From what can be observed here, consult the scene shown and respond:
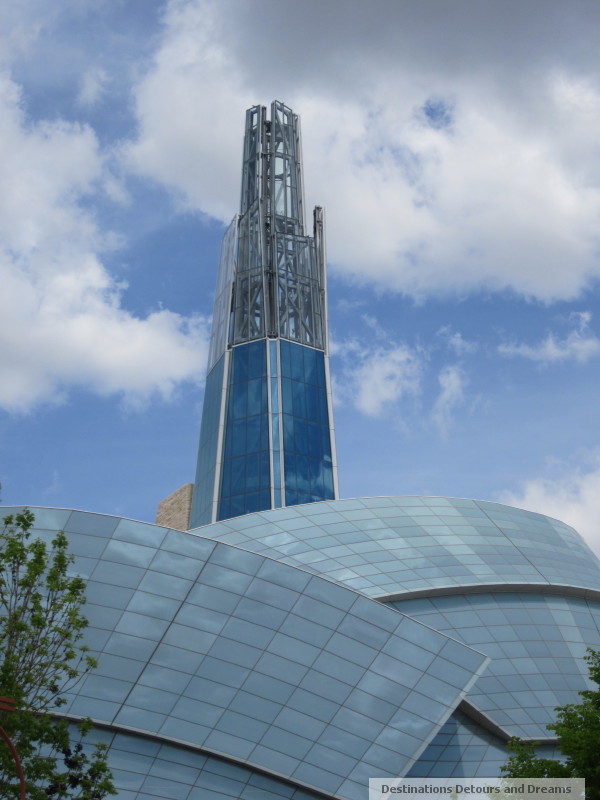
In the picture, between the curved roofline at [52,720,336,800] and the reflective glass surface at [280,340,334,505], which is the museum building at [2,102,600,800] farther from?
the reflective glass surface at [280,340,334,505]

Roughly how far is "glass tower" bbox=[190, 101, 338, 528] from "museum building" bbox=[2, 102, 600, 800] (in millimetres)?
31907

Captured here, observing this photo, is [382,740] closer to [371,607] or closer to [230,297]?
[371,607]

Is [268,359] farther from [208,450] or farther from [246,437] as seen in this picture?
[208,450]

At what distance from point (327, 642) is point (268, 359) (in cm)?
5324

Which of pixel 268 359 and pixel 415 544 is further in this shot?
pixel 268 359

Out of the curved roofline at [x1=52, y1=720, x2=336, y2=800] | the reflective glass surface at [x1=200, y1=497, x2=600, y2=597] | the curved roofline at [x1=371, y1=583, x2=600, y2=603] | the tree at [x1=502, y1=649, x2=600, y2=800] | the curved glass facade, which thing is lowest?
the tree at [x1=502, y1=649, x2=600, y2=800]

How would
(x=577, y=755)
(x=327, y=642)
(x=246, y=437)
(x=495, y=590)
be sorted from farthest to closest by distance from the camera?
(x=246, y=437)
(x=495, y=590)
(x=327, y=642)
(x=577, y=755)

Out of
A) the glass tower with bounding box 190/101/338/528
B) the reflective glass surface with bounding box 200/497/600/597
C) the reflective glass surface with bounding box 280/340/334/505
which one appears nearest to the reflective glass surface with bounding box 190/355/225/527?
the glass tower with bounding box 190/101/338/528

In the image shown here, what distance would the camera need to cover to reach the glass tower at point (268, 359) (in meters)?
75.1

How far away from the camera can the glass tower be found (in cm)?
7512

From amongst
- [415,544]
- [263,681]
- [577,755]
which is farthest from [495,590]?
[577,755]

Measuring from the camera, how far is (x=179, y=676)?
25875 millimetres

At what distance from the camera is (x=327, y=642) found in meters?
27.5

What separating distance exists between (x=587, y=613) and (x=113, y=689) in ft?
69.2
